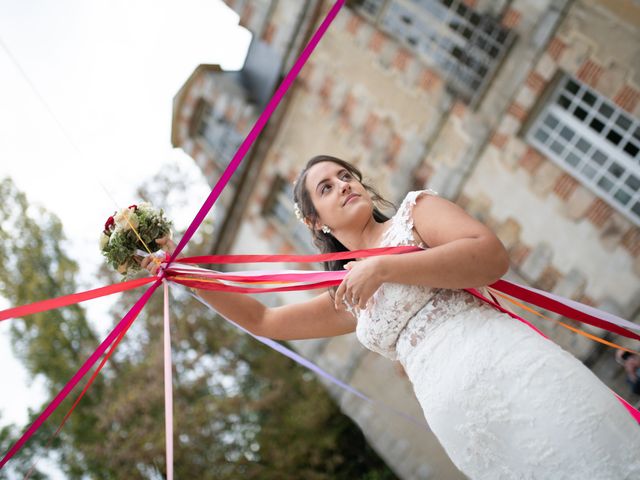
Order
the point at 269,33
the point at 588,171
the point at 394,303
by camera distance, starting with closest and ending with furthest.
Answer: the point at 394,303, the point at 588,171, the point at 269,33

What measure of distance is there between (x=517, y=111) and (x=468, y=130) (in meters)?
0.61

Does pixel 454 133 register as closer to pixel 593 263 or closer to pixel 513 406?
pixel 593 263

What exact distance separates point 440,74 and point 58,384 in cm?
809

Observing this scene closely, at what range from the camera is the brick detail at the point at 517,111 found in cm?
697

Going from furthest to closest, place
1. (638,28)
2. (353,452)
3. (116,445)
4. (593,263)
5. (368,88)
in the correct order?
1. (353,452)
2. (116,445)
3. (368,88)
4. (593,263)
5. (638,28)

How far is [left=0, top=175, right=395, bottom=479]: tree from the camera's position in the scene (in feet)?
30.9

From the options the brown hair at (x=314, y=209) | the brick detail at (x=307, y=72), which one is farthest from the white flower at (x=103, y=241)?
the brick detail at (x=307, y=72)

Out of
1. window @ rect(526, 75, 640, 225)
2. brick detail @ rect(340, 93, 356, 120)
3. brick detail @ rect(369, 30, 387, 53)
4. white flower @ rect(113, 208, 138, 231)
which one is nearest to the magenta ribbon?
white flower @ rect(113, 208, 138, 231)

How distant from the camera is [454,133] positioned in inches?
295

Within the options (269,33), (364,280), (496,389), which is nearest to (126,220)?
(364,280)

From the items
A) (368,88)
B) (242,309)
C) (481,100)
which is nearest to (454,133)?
(481,100)

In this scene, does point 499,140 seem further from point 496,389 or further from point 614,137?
point 496,389

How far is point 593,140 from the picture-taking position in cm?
674

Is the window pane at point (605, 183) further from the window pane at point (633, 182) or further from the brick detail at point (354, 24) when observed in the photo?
the brick detail at point (354, 24)
